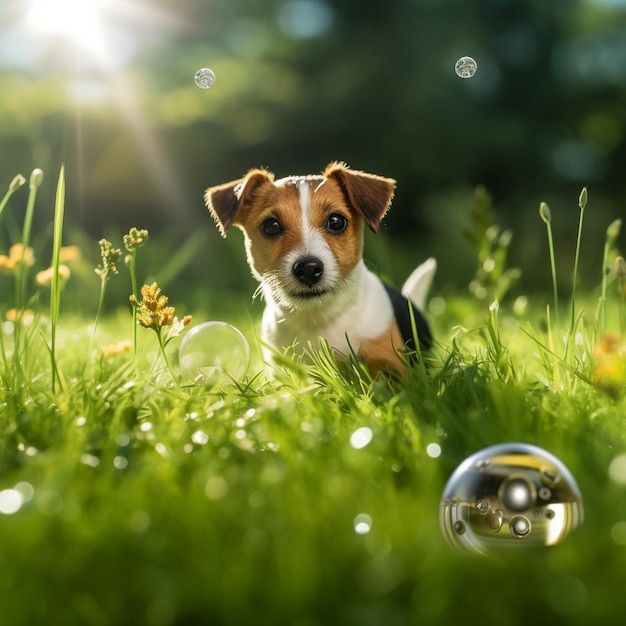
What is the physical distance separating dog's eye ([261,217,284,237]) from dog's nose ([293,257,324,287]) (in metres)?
0.21

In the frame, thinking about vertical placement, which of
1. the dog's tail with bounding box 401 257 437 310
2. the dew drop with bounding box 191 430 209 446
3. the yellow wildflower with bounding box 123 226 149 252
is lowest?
the dew drop with bounding box 191 430 209 446

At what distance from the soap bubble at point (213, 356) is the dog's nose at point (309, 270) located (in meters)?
0.30

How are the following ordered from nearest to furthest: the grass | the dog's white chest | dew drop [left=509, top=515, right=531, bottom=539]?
the grass < dew drop [left=509, top=515, right=531, bottom=539] < the dog's white chest

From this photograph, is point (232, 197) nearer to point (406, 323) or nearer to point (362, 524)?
point (406, 323)

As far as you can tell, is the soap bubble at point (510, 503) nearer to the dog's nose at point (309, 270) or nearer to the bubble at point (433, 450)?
the bubble at point (433, 450)

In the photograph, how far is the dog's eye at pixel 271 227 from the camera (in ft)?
9.84

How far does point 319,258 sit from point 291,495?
4.21 ft

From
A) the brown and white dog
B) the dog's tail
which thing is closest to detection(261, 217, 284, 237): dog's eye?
the brown and white dog

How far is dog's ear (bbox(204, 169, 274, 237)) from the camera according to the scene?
313cm

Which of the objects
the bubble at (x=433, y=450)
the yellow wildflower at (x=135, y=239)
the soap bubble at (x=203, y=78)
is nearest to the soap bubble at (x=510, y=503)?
the bubble at (x=433, y=450)

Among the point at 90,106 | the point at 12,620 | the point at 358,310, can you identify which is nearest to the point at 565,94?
the point at 90,106

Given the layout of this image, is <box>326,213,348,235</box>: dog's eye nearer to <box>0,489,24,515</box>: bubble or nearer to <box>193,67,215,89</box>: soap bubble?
<box>193,67,215,89</box>: soap bubble

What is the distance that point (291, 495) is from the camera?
5.54 ft

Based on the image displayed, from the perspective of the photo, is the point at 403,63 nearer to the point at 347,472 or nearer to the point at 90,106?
the point at 90,106
